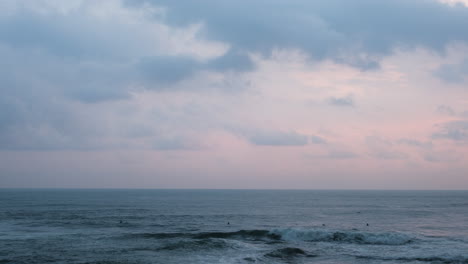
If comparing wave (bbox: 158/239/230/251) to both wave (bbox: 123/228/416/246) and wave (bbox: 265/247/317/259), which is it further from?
wave (bbox: 265/247/317/259)

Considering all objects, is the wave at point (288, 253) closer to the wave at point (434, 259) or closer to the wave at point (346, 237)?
the wave at point (434, 259)

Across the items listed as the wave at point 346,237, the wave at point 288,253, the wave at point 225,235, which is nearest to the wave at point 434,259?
the wave at point 288,253

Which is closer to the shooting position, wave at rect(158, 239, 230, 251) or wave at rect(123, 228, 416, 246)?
wave at rect(158, 239, 230, 251)

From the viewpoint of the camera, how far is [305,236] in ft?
156

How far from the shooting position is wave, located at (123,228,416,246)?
4491 cm

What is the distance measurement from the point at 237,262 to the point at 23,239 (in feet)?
88.9

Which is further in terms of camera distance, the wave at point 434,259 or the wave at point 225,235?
the wave at point 225,235

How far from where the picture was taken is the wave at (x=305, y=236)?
147 ft

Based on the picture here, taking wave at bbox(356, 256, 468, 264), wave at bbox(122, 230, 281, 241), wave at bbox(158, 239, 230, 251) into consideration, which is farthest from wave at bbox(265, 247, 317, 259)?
wave at bbox(122, 230, 281, 241)

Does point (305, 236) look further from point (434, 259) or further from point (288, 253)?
point (434, 259)

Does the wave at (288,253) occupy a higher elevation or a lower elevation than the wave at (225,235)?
higher

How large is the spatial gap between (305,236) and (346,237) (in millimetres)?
4913

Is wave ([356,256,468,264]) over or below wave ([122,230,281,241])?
over

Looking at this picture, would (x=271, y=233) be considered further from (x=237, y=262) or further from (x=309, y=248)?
(x=237, y=262)
